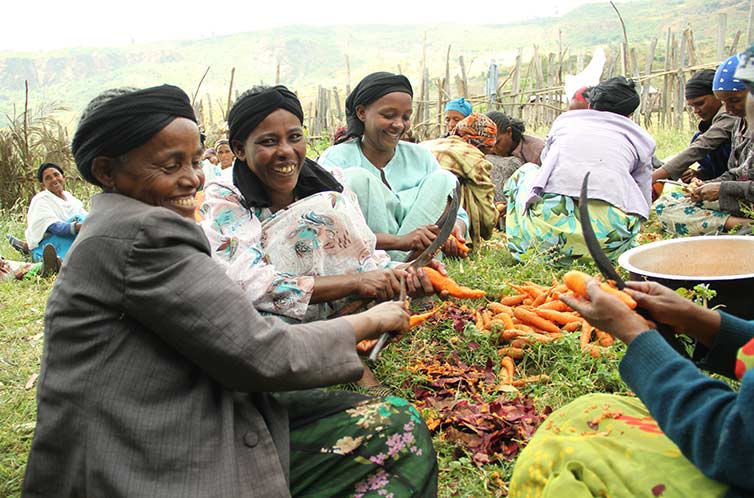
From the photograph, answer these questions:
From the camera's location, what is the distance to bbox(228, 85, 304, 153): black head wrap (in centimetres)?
286

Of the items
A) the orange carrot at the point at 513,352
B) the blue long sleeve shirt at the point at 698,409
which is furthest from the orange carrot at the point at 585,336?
the blue long sleeve shirt at the point at 698,409

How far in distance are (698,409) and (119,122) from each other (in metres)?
1.56

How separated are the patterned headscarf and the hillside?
31117 mm

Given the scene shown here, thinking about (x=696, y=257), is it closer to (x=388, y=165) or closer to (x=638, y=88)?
(x=388, y=165)

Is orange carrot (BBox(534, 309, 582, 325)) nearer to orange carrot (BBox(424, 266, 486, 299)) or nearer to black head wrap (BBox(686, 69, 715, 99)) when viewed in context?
orange carrot (BBox(424, 266, 486, 299))

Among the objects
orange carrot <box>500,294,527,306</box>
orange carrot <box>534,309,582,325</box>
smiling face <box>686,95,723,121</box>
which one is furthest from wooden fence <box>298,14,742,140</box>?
orange carrot <box>534,309,582,325</box>

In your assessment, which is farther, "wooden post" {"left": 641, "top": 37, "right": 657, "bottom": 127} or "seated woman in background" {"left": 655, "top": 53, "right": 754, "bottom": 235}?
"wooden post" {"left": 641, "top": 37, "right": 657, "bottom": 127}

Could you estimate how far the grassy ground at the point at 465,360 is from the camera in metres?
2.46

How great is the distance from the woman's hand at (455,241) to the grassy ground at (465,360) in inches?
3.7

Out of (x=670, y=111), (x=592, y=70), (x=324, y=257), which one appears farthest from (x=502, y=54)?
(x=324, y=257)

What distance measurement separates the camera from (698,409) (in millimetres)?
1333

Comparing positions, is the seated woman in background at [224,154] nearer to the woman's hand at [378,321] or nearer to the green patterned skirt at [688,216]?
the green patterned skirt at [688,216]

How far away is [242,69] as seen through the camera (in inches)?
1889

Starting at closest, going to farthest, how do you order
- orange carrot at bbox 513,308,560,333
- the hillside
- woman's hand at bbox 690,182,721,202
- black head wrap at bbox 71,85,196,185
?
black head wrap at bbox 71,85,196,185 → orange carrot at bbox 513,308,560,333 → woman's hand at bbox 690,182,721,202 → the hillside
